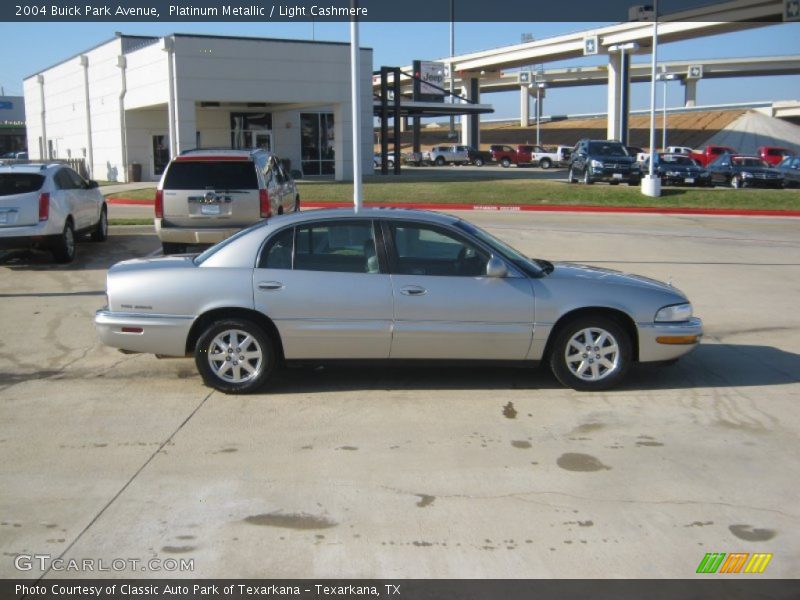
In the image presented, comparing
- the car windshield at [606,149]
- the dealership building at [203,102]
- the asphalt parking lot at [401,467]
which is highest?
the dealership building at [203,102]

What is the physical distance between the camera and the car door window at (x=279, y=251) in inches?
279

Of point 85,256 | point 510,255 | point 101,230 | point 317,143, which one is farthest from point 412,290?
point 317,143

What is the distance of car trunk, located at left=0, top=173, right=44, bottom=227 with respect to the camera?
516 inches

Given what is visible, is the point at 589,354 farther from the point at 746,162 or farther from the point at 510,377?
the point at 746,162

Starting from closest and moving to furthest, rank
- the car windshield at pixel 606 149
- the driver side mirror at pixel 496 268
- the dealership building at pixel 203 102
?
the driver side mirror at pixel 496 268 → the car windshield at pixel 606 149 → the dealership building at pixel 203 102

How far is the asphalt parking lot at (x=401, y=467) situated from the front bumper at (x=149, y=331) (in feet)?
1.40

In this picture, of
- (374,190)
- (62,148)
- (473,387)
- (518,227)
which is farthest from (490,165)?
(473,387)

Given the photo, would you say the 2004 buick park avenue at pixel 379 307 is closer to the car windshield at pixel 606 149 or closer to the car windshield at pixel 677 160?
the car windshield at pixel 606 149

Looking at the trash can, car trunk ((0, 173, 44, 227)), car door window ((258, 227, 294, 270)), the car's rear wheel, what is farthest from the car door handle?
the trash can

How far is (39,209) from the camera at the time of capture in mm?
13258

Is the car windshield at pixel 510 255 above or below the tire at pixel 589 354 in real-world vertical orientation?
above

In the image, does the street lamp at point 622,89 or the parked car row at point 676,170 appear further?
the street lamp at point 622,89

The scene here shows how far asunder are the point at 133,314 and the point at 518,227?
1452 centimetres

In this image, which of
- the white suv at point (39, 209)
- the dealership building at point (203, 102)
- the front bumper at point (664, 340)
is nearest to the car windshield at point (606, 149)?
the dealership building at point (203, 102)
